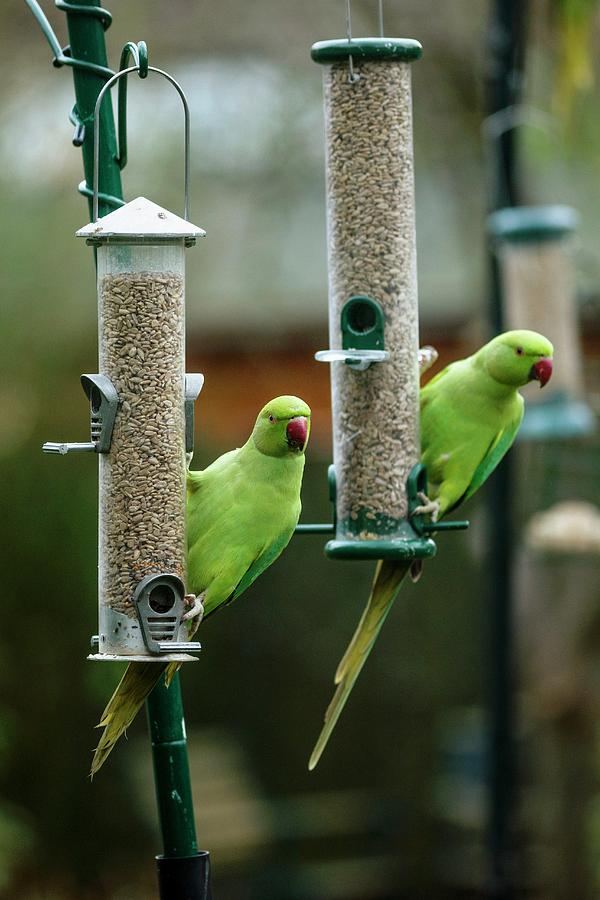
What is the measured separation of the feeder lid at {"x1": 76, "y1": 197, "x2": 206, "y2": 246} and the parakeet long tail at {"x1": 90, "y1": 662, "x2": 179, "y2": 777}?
1.00 m

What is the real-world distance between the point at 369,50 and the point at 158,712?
77.6 inches

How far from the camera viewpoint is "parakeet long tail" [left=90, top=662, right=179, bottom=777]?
335cm

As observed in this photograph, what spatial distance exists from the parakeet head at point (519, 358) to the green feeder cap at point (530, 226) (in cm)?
324

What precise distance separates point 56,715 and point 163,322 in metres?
6.07

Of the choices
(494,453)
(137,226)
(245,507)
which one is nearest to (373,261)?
(494,453)

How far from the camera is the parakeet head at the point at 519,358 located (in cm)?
413

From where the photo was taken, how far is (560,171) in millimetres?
11281

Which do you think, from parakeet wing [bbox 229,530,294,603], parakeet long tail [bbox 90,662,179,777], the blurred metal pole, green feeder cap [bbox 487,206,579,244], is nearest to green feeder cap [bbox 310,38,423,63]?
parakeet wing [bbox 229,530,294,603]

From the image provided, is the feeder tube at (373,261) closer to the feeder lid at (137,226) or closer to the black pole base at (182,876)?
the feeder lid at (137,226)

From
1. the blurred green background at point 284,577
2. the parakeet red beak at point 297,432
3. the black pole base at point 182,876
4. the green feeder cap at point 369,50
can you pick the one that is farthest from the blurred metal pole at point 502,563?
the black pole base at point 182,876

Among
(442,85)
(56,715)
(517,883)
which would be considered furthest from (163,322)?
(442,85)

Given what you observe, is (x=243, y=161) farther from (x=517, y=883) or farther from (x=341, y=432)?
(x=341, y=432)

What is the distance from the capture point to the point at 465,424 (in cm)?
429

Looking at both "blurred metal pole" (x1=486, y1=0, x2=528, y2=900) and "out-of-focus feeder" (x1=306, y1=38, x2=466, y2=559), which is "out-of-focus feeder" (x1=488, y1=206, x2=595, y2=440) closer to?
"blurred metal pole" (x1=486, y1=0, x2=528, y2=900)
